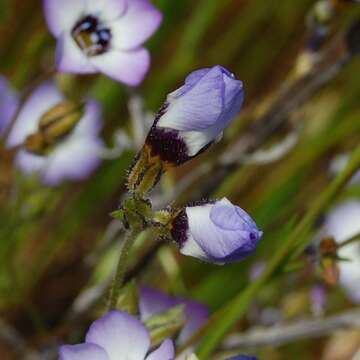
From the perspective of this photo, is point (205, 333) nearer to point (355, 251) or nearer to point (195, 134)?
point (195, 134)

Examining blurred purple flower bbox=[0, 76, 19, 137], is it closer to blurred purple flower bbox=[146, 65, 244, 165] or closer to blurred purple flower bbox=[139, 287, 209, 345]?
blurred purple flower bbox=[139, 287, 209, 345]

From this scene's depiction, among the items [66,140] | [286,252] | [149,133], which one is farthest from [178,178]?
[149,133]

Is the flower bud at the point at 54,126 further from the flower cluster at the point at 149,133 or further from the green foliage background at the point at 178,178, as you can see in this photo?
the green foliage background at the point at 178,178

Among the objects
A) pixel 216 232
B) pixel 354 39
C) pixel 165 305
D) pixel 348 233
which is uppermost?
pixel 216 232

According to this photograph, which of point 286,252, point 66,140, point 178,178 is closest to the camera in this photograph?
point 286,252

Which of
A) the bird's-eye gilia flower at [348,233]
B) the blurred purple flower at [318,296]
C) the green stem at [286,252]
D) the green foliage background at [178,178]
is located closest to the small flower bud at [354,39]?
the green foliage background at [178,178]

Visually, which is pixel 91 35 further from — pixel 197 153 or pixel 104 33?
pixel 197 153

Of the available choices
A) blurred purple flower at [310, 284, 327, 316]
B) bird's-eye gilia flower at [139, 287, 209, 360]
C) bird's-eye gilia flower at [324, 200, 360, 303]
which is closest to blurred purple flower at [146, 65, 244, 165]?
bird's-eye gilia flower at [139, 287, 209, 360]
